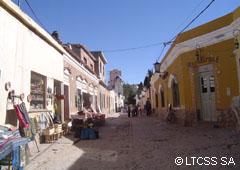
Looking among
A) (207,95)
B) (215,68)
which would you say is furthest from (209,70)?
(207,95)

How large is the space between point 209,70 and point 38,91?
7.11 meters

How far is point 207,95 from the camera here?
30.4 feet

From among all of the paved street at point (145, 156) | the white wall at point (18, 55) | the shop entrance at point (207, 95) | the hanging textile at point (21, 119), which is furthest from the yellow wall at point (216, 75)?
the hanging textile at point (21, 119)

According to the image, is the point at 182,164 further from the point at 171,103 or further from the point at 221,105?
the point at 171,103

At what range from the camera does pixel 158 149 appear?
572 cm

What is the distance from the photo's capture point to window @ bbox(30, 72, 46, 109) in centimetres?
710

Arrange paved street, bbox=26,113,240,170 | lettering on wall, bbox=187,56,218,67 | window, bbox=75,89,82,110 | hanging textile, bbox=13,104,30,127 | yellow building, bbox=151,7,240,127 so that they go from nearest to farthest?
paved street, bbox=26,113,240,170, hanging textile, bbox=13,104,30,127, yellow building, bbox=151,7,240,127, lettering on wall, bbox=187,56,218,67, window, bbox=75,89,82,110

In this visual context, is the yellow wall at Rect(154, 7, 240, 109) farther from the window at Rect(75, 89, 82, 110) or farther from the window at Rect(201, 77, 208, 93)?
the window at Rect(75, 89, 82, 110)

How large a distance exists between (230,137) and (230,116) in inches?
78.4

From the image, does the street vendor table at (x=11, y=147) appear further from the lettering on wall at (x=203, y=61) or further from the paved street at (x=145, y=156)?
the lettering on wall at (x=203, y=61)

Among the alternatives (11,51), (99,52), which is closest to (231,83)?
(11,51)

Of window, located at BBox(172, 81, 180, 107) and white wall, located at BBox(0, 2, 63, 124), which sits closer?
white wall, located at BBox(0, 2, 63, 124)

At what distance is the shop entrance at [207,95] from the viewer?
909 centimetres

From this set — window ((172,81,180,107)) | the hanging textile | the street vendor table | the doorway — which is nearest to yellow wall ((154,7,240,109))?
the doorway
